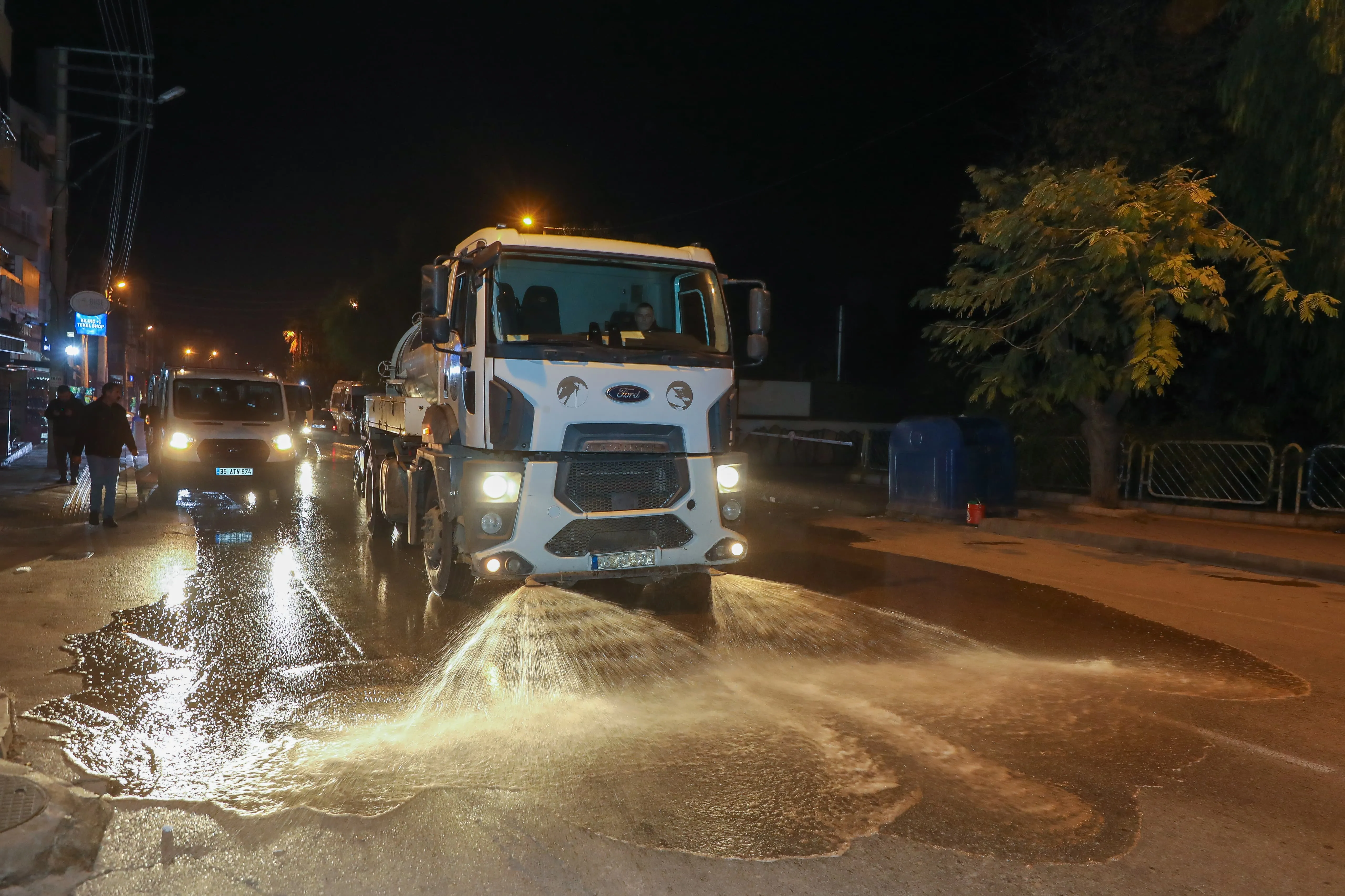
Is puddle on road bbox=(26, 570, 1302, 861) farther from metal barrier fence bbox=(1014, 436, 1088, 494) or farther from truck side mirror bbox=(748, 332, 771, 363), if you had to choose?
metal barrier fence bbox=(1014, 436, 1088, 494)

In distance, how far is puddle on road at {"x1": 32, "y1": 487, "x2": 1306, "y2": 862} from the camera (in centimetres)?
435

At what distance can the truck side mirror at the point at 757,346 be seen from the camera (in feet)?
28.2

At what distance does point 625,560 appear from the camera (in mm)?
7566

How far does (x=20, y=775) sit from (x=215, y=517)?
10494 millimetres

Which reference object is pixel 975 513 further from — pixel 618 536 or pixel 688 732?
pixel 688 732

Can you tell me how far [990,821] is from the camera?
4238 millimetres

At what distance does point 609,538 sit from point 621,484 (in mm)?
404

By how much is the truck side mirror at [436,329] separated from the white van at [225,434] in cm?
955

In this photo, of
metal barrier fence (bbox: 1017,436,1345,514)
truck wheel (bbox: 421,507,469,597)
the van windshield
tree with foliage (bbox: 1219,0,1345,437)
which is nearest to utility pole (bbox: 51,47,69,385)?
the van windshield

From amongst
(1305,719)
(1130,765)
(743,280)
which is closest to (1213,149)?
(743,280)

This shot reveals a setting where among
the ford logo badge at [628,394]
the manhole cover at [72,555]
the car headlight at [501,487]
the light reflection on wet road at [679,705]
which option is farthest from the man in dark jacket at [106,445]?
the ford logo badge at [628,394]

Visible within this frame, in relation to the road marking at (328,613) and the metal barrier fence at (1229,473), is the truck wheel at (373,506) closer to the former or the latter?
the road marking at (328,613)

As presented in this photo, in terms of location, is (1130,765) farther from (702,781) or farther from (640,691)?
(640,691)

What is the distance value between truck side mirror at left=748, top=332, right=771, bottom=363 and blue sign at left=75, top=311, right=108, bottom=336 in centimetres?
1699
